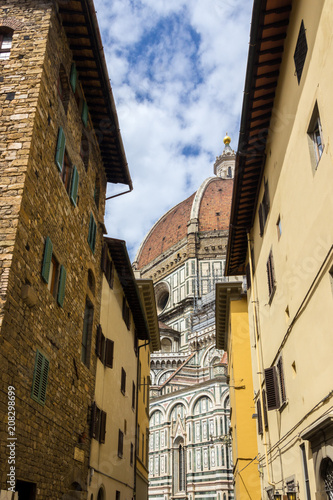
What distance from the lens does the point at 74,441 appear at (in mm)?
12578

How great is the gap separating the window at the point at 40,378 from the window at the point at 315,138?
647cm

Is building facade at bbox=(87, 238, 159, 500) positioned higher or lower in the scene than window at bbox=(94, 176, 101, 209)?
lower

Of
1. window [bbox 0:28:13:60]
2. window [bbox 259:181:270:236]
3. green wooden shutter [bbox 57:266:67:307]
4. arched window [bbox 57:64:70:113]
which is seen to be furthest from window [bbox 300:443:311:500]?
window [bbox 0:28:13:60]

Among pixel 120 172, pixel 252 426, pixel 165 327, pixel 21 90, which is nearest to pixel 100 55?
pixel 21 90

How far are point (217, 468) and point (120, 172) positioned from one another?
2981 centimetres

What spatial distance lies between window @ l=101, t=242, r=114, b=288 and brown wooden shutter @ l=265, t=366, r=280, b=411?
6747 mm

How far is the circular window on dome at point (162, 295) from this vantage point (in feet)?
246

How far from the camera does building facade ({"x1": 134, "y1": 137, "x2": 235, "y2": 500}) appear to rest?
40.9m

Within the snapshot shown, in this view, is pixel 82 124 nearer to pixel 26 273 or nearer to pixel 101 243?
pixel 101 243

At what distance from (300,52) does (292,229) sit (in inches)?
138

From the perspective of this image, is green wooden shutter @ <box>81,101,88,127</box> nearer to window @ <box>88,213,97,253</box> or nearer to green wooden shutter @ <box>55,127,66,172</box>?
green wooden shutter @ <box>55,127,66,172</box>

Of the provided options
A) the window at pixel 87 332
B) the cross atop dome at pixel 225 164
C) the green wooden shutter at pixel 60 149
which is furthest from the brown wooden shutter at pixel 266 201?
the cross atop dome at pixel 225 164

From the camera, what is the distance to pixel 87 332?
1499 cm

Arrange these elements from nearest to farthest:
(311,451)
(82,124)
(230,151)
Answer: (311,451), (82,124), (230,151)
